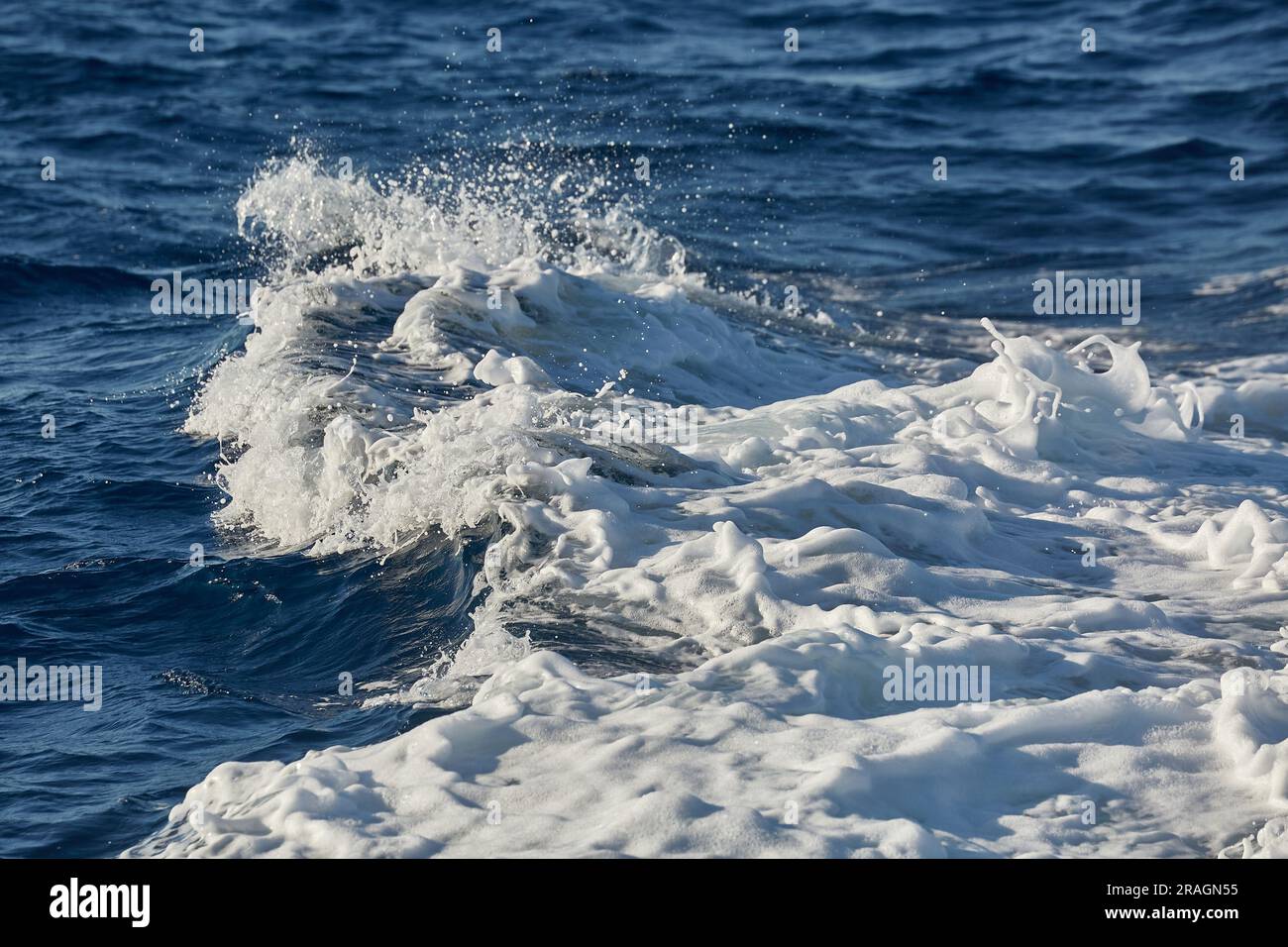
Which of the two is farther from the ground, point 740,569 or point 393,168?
point 393,168

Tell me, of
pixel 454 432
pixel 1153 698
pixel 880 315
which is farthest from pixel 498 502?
pixel 880 315

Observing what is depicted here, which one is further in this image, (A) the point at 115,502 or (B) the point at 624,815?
(A) the point at 115,502

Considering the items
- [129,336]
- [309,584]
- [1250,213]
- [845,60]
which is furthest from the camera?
[845,60]

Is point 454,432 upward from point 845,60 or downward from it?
downward

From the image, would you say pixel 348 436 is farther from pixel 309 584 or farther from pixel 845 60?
pixel 845 60

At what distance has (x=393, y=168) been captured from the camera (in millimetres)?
18016

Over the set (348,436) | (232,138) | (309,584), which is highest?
(232,138)

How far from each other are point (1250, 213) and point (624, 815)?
15.6 metres

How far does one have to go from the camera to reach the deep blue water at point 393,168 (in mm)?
7535

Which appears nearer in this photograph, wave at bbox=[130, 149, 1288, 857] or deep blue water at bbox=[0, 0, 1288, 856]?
wave at bbox=[130, 149, 1288, 857]

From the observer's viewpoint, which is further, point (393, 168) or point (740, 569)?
point (393, 168)

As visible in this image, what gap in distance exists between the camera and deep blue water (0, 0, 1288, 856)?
7535 millimetres

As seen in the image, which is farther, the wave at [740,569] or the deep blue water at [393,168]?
the deep blue water at [393,168]

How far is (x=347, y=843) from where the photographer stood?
5422mm
